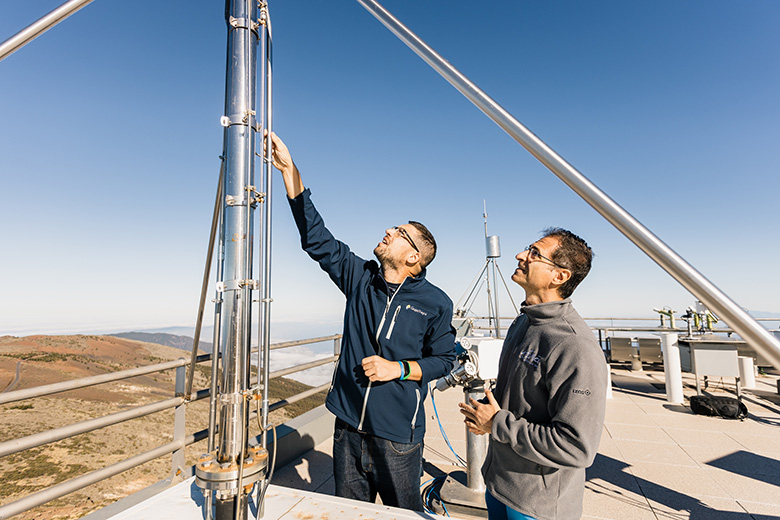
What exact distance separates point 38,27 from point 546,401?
65.7 inches

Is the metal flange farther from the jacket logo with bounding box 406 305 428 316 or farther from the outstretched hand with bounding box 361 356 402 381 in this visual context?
the jacket logo with bounding box 406 305 428 316

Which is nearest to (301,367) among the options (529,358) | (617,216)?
(529,358)

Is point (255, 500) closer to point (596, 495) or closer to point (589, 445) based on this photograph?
point (589, 445)

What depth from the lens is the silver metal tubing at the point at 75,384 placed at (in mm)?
1454

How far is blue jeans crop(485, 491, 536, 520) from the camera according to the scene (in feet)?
3.96

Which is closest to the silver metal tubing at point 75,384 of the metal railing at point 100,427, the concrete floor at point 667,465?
the metal railing at point 100,427

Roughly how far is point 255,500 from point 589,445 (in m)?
0.99

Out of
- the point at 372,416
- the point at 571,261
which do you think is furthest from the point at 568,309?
the point at 372,416

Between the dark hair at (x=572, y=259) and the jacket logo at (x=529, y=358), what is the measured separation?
256mm

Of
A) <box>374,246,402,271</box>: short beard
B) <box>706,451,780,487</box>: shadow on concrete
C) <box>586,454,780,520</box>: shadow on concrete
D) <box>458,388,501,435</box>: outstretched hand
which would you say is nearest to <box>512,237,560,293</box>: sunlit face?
<box>458,388,501,435</box>: outstretched hand

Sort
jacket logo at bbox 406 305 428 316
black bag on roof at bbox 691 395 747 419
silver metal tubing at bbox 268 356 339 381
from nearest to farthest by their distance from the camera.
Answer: jacket logo at bbox 406 305 428 316, silver metal tubing at bbox 268 356 339 381, black bag on roof at bbox 691 395 747 419

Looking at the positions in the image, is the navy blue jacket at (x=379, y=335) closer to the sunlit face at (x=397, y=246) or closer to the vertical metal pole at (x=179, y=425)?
the sunlit face at (x=397, y=246)

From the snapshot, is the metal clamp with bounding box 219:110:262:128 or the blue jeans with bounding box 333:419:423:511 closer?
the metal clamp with bounding box 219:110:262:128

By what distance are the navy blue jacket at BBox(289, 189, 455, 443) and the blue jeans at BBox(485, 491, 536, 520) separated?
40 cm
